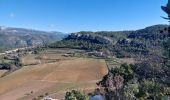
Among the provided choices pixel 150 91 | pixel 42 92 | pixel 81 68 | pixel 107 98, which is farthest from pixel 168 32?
pixel 81 68

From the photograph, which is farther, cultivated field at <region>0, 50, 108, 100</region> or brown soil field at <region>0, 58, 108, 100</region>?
brown soil field at <region>0, 58, 108, 100</region>

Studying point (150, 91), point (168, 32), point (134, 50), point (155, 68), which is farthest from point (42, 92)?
point (134, 50)

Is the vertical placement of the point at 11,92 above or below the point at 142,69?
below

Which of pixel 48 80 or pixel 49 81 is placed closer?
pixel 49 81

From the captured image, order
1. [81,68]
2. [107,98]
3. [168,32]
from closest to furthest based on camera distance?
[168,32] < [107,98] < [81,68]

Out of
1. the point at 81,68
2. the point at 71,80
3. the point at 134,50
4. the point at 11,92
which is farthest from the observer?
the point at 134,50

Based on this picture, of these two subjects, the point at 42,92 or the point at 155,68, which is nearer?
the point at 155,68

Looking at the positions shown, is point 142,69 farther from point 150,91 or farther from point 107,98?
point 107,98

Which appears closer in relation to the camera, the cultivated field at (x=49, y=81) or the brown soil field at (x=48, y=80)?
the cultivated field at (x=49, y=81)
